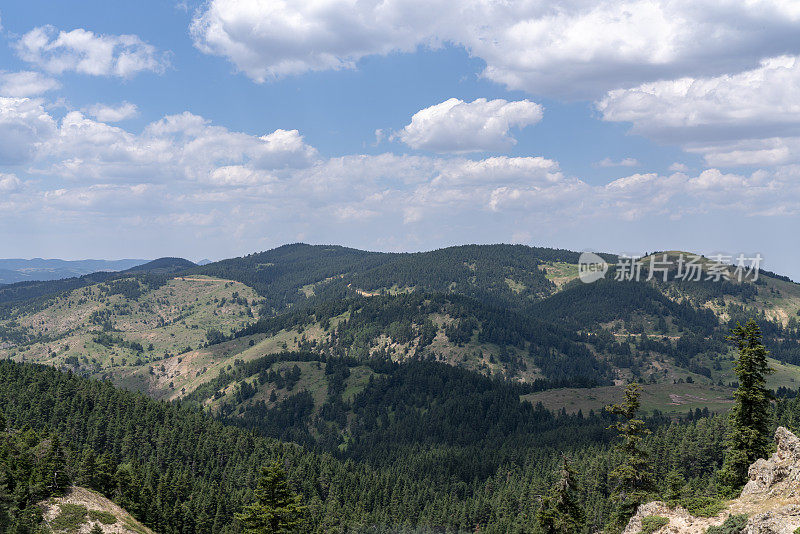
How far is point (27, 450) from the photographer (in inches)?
4348

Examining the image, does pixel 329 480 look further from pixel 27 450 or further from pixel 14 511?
pixel 14 511

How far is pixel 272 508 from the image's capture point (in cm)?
5188

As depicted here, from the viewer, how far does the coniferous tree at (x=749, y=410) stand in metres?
59.6

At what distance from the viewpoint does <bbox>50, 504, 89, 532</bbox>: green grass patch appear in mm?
92312

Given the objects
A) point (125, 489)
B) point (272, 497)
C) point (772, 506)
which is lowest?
point (125, 489)

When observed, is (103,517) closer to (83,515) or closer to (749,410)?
(83,515)

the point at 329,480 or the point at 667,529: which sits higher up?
the point at 667,529

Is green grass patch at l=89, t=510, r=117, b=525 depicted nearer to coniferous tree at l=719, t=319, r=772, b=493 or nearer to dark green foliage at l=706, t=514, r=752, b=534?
dark green foliage at l=706, t=514, r=752, b=534

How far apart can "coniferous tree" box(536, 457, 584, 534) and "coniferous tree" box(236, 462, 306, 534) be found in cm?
A: 2470

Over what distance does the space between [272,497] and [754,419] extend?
54.8 meters

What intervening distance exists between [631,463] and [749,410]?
16.8 metres

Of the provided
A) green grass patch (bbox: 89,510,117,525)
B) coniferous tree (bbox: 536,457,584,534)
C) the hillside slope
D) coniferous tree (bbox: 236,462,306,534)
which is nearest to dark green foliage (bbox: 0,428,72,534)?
the hillside slope

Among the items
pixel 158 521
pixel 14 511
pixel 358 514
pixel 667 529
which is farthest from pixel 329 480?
pixel 667 529

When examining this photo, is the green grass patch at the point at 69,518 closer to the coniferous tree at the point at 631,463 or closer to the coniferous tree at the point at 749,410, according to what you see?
the coniferous tree at the point at 631,463
